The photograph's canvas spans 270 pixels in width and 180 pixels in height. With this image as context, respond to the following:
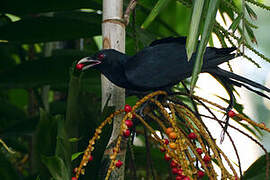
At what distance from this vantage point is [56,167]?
584 millimetres

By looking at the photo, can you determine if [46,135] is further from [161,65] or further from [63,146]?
[161,65]

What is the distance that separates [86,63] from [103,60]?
35 mm

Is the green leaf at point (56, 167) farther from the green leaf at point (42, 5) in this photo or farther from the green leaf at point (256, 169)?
the green leaf at point (42, 5)

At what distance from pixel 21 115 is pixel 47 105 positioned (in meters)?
0.12

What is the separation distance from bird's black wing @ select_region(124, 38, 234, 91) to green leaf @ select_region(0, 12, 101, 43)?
0.35 metres

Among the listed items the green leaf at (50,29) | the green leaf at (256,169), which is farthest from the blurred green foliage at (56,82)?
the green leaf at (256,169)

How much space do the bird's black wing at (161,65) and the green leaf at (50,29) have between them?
35cm

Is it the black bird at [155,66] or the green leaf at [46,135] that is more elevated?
the black bird at [155,66]

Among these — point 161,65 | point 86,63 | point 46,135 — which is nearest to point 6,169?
point 46,135

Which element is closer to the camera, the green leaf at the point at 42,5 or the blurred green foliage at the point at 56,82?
the blurred green foliage at the point at 56,82

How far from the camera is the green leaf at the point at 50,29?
3.60 ft

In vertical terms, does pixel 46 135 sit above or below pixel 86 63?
below

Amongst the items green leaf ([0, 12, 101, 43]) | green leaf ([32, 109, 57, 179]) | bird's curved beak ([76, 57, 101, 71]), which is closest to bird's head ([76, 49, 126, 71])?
bird's curved beak ([76, 57, 101, 71])

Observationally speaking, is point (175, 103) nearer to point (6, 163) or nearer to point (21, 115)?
point (6, 163)
